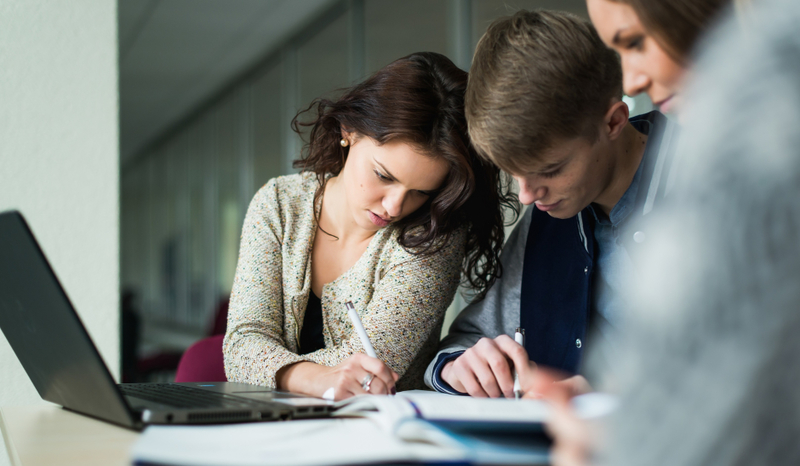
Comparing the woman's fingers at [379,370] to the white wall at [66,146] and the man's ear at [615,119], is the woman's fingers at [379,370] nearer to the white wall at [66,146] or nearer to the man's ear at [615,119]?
the man's ear at [615,119]

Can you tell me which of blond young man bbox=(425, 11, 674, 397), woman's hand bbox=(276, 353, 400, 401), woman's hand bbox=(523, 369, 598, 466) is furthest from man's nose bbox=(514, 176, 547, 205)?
woman's hand bbox=(523, 369, 598, 466)

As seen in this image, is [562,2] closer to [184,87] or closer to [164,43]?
[164,43]

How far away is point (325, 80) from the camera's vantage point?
3713 millimetres

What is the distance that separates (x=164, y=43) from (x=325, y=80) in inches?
57.9

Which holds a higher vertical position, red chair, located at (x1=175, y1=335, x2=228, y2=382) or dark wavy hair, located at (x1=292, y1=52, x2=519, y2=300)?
dark wavy hair, located at (x1=292, y1=52, x2=519, y2=300)

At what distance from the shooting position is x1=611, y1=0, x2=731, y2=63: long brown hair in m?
0.68

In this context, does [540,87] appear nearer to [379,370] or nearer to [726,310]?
[379,370]

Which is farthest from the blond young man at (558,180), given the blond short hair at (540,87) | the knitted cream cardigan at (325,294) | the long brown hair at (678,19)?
the long brown hair at (678,19)

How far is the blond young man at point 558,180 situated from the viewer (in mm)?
945

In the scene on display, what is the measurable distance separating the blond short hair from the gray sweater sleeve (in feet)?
1.24

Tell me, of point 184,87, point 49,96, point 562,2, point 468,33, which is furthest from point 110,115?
point 184,87

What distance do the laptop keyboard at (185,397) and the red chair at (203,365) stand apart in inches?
16.7

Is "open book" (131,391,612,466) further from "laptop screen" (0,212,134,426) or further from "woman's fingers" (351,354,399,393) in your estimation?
"woman's fingers" (351,354,399,393)

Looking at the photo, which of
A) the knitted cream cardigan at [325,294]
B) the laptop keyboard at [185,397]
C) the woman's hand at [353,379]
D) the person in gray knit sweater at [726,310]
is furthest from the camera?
the knitted cream cardigan at [325,294]
